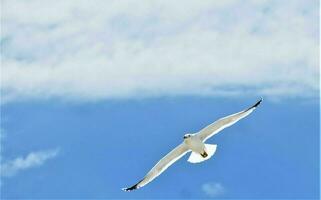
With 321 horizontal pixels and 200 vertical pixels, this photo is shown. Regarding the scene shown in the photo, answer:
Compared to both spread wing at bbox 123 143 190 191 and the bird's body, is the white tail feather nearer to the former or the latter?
the bird's body

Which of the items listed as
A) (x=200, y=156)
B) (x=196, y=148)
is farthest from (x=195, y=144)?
(x=200, y=156)

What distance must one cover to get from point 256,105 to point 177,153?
2.85m

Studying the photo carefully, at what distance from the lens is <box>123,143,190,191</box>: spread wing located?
24688 mm

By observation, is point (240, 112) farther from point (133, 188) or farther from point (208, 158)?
point (133, 188)

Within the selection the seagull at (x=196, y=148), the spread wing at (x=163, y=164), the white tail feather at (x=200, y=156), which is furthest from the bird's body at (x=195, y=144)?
the spread wing at (x=163, y=164)

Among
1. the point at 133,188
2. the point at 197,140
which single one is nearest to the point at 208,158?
the point at 197,140

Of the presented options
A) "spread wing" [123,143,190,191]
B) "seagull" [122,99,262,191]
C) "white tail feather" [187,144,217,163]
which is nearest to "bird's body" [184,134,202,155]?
"seagull" [122,99,262,191]

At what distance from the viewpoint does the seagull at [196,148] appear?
24.1 metres

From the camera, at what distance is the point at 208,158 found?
24.0 meters

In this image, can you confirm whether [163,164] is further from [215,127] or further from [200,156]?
[215,127]

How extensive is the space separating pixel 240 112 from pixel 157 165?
298cm

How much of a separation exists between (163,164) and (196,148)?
127cm

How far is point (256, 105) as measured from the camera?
2411cm

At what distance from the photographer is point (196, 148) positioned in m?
24.3
